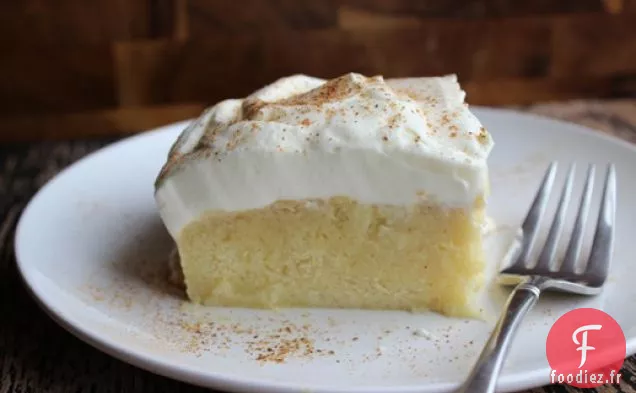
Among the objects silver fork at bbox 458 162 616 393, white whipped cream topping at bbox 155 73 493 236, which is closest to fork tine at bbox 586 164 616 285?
silver fork at bbox 458 162 616 393

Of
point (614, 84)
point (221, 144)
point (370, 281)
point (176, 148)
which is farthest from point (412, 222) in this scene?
point (614, 84)

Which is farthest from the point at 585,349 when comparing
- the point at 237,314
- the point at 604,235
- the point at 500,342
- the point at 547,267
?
the point at 237,314

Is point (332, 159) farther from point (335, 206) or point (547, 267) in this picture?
point (547, 267)

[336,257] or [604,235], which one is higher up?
[604,235]

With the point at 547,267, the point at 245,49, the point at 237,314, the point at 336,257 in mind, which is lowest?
the point at 245,49

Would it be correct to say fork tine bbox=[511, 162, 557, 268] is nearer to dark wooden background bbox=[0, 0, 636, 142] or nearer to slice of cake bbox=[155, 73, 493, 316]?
slice of cake bbox=[155, 73, 493, 316]

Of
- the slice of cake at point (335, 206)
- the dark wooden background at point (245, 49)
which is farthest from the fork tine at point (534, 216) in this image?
the dark wooden background at point (245, 49)
